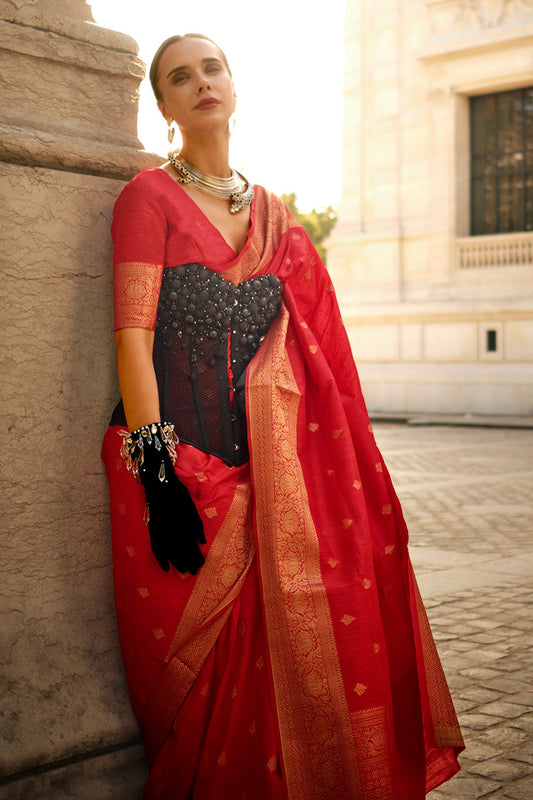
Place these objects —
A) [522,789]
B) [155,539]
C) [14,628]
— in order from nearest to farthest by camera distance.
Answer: [155,539], [14,628], [522,789]

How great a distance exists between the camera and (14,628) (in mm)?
2363

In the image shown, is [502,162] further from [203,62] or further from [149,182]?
[149,182]

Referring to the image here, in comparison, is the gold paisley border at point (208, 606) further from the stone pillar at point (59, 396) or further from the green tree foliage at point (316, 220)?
the green tree foliage at point (316, 220)

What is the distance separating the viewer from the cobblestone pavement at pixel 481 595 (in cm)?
288

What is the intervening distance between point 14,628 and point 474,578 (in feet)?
10.6

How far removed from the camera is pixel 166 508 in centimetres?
219

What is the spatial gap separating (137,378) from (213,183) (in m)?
0.58

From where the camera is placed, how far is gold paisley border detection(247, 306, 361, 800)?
88.0 inches

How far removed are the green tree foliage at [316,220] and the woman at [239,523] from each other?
42069 mm

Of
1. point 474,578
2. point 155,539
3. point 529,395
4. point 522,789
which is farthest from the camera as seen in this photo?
point 529,395

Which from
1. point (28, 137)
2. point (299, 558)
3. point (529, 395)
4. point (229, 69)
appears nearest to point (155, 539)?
point (299, 558)

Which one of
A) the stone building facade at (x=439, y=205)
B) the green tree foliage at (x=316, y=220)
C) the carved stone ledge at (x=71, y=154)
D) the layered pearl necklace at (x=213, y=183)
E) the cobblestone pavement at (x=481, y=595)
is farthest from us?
the green tree foliage at (x=316, y=220)

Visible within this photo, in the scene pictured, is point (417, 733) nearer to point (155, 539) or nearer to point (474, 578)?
point (155, 539)

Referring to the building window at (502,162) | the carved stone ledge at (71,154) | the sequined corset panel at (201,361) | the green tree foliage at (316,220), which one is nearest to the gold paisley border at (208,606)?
the sequined corset panel at (201,361)
